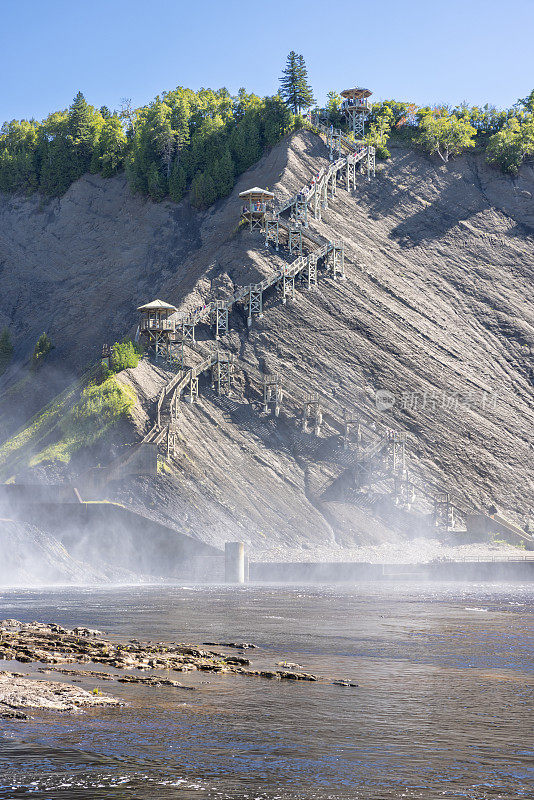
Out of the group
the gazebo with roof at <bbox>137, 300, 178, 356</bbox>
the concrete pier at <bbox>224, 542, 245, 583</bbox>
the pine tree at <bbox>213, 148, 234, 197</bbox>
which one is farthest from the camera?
the pine tree at <bbox>213, 148, 234, 197</bbox>

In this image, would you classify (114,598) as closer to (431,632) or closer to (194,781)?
(431,632)

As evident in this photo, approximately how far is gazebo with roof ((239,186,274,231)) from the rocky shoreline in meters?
70.6

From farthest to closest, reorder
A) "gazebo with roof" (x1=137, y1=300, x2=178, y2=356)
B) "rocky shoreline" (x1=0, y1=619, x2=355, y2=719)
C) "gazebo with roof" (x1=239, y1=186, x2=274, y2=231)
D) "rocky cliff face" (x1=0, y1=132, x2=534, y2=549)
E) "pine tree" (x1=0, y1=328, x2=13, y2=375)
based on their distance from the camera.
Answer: "pine tree" (x1=0, y1=328, x2=13, y2=375), "gazebo with roof" (x1=239, y1=186, x2=274, y2=231), "gazebo with roof" (x1=137, y1=300, x2=178, y2=356), "rocky cliff face" (x1=0, y1=132, x2=534, y2=549), "rocky shoreline" (x1=0, y1=619, x2=355, y2=719)

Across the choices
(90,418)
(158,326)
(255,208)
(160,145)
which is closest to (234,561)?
(90,418)

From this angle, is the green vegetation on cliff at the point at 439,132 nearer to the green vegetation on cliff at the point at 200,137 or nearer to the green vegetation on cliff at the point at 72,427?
the green vegetation on cliff at the point at 200,137

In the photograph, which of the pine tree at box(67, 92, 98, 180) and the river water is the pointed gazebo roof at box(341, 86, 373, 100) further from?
the river water

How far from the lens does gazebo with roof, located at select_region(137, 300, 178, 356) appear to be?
3398 inches

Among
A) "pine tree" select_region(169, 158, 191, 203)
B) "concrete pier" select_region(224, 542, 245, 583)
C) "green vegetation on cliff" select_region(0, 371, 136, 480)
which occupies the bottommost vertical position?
"concrete pier" select_region(224, 542, 245, 583)

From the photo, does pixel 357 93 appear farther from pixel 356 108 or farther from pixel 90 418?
pixel 90 418

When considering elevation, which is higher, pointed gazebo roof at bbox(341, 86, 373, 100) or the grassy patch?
pointed gazebo roof at bbox(341, 86, 373, 100)

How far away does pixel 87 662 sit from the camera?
2867 cm

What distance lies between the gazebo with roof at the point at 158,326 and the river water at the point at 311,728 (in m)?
49.2

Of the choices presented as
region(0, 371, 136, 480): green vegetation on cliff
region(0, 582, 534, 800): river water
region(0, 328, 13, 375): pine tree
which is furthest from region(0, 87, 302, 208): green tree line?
region(0, 582, 534, 800): river water

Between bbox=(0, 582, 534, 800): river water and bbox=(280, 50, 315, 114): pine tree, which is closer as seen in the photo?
bbox=(0, 582, 534, 800): river water
